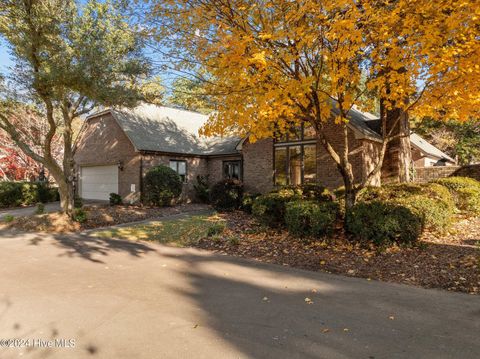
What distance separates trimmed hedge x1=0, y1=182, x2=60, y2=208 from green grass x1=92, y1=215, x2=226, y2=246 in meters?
11.4

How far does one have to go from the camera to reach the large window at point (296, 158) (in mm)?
15359

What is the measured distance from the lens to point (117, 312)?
4289 mm

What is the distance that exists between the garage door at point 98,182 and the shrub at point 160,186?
3.86 m

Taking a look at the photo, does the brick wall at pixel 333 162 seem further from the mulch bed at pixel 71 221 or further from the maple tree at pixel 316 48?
the mulch bed at pixel 71 221

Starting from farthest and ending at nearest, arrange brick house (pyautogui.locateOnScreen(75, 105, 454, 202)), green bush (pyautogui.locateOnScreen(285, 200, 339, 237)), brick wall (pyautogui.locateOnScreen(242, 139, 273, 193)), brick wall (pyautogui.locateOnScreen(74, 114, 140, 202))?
brick wall (pyautogui.locateOnScreen(74, 114, 140, 202)) < brick wall (pyautogui.locateOnScreen(242, 139, 273, 193)) < brick house (pyautogui.locateOnScreen(75, 105, 454, 202)) < green bush (pyautogui.locateOnScreen(285, 200, 339, 237))

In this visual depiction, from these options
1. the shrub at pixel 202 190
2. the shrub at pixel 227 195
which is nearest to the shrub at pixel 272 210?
the shrub at pixel 227 195

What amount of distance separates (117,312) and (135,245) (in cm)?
466

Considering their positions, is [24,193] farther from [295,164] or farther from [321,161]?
[321,161]

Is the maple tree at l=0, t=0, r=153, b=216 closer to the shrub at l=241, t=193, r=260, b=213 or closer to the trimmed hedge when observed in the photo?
the shrub at l=241, t=193, r=260, b=213

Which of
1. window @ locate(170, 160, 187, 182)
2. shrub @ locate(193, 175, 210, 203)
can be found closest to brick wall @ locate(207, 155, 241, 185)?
shrub @ locate(193, 175, 210, 203)

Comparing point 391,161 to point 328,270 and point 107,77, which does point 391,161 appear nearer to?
point 328,270

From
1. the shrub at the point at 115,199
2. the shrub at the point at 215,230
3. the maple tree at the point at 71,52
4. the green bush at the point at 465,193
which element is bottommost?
the shrub at the point at 215,230

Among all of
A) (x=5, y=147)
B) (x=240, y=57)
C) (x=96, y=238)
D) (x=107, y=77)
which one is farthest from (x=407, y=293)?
(x=5, y=147)

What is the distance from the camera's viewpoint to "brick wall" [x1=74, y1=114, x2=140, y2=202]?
18156 mm
